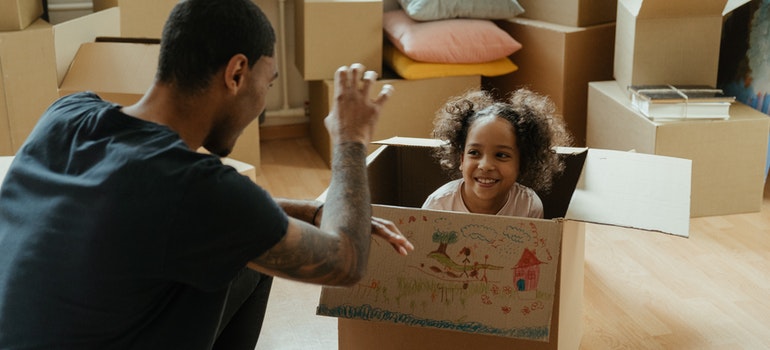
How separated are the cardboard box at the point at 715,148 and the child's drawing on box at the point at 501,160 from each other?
0.69 meters

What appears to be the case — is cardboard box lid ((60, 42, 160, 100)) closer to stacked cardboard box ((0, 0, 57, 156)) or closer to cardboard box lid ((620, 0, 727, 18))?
stacked cardboard box ((0, 0, 57, 156))

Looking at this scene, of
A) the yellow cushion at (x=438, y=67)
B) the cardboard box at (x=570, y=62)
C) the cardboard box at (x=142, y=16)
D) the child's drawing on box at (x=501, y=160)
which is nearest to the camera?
the child's drawing on box at (x=501, y=160)

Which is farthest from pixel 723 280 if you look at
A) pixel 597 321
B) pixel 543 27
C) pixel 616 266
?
pixel 543 27

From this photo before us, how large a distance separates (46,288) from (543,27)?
2.27 metres

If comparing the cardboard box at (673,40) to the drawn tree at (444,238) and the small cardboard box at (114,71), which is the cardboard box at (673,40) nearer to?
the small cardboard box at (114,71)

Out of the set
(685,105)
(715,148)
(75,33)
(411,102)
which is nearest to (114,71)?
(75,33)

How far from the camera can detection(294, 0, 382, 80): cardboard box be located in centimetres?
299

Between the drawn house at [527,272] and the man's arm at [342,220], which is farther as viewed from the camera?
the drawn house at [527,272]

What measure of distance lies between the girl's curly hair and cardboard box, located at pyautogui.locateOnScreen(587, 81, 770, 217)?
618 mm

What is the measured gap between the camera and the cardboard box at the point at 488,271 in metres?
1.32

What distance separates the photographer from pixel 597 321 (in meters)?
2.01

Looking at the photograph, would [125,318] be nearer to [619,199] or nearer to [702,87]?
[619,199]

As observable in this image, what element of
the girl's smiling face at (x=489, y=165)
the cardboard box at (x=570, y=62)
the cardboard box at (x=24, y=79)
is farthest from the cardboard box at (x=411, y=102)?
the girl's smiling face at (x=489, y=165)

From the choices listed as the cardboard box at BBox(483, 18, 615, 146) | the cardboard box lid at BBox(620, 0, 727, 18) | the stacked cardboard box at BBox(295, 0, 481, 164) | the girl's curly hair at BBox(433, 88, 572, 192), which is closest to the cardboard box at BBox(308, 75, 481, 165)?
the stacked cardboard box at BBox(295, 0, 481, 164)
